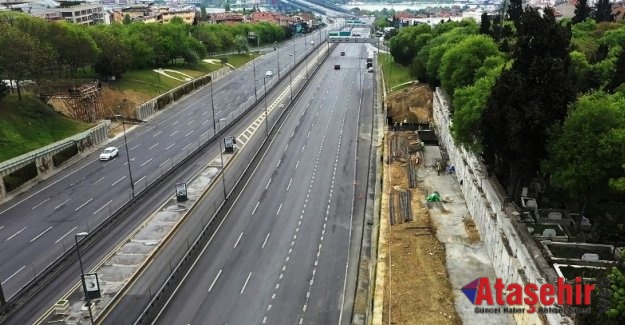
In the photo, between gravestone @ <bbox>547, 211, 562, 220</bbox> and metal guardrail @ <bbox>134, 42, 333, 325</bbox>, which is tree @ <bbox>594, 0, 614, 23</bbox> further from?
gravestone @ <bbox>547, 211, 562, 220</bbox>

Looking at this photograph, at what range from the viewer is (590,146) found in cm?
3688

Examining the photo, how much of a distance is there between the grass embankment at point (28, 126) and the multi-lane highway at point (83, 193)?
6728 millimetres

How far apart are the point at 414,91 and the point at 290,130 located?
29.6 m

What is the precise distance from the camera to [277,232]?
169ft

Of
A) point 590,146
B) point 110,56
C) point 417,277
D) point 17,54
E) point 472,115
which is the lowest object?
point 417,277

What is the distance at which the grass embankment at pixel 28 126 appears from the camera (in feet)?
235

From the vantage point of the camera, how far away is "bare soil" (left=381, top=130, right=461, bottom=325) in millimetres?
36625

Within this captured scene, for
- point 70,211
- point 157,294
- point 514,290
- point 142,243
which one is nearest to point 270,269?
point 157,294

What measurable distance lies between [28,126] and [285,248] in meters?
53.5

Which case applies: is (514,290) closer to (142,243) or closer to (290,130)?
(142,243)

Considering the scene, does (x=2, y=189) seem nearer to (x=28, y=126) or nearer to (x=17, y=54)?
(x=28, y=126)

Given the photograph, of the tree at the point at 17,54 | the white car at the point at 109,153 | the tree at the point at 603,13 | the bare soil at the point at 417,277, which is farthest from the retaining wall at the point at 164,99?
the tree at the point at 603,13

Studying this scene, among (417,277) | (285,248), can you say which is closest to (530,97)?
(417,277)

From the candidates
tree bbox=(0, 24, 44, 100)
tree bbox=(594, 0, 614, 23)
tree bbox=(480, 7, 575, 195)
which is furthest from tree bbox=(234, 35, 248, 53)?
tree bbox=(480, 7, 575, 195)
